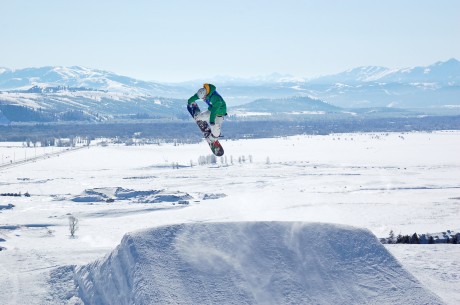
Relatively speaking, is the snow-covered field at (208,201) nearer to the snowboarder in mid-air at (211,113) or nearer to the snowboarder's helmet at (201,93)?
the snowboarder in mid-air at (211,113)

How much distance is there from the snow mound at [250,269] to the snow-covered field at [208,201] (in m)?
1.58

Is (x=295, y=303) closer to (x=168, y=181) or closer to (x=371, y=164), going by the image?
(x=168, y=181)

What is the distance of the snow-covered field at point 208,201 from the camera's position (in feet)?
133

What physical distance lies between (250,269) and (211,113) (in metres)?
11.4

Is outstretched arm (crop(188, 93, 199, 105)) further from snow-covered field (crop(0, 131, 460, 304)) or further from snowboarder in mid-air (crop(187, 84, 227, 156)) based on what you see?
snow-covered field (crop(0, 131, 460, 304))

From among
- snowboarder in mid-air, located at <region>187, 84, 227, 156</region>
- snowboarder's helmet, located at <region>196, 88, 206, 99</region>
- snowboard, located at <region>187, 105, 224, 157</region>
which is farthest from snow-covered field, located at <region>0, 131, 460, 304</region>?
snowboarder's helmet, located at <region>196, 88, 206, 99</region>

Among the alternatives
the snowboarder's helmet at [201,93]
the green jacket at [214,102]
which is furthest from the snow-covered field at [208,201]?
the snowboarder's helmet at [201,93]

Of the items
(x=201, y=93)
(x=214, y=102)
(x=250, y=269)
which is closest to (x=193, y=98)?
(x=201, y=93)

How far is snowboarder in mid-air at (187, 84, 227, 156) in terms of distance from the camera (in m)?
25.6

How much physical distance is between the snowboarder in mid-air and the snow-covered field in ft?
37.9

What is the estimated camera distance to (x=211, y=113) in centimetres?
2619

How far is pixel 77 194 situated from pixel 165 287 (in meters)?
71.7

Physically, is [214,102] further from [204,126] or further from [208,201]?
[208,201]

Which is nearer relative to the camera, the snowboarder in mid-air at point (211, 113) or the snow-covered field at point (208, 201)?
the snowboarder in mid-air at point (211, 113)
